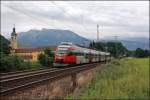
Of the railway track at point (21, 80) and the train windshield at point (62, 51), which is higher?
the train windshield at point (62, 51)

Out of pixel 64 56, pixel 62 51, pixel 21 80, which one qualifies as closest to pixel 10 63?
pixel 64 56

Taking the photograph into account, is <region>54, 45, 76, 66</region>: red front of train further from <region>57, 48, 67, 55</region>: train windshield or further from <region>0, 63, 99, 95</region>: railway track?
<region>0, 63, 99, 95</region>: railway track

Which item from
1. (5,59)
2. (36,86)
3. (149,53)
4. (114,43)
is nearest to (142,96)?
(36,86)

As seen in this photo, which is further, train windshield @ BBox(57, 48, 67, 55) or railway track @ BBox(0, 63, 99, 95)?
train windshield @ BBox(57, 48, 67, 55)

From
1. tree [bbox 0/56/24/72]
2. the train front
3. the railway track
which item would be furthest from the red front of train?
the railway track

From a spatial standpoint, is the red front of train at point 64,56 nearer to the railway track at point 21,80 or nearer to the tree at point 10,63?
the tree at point 10,63

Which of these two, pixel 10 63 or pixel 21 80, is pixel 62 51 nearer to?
pixel 10 63

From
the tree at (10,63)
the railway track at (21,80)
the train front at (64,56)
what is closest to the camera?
the railway track at (21,80)

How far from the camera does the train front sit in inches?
1487

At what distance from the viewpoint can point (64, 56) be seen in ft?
124

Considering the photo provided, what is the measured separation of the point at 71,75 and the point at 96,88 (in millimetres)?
1727

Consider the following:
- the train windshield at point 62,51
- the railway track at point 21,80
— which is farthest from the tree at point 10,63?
the railway track at point 21,80

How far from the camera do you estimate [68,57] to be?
37.8 m

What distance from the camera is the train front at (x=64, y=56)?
37.8 metres
